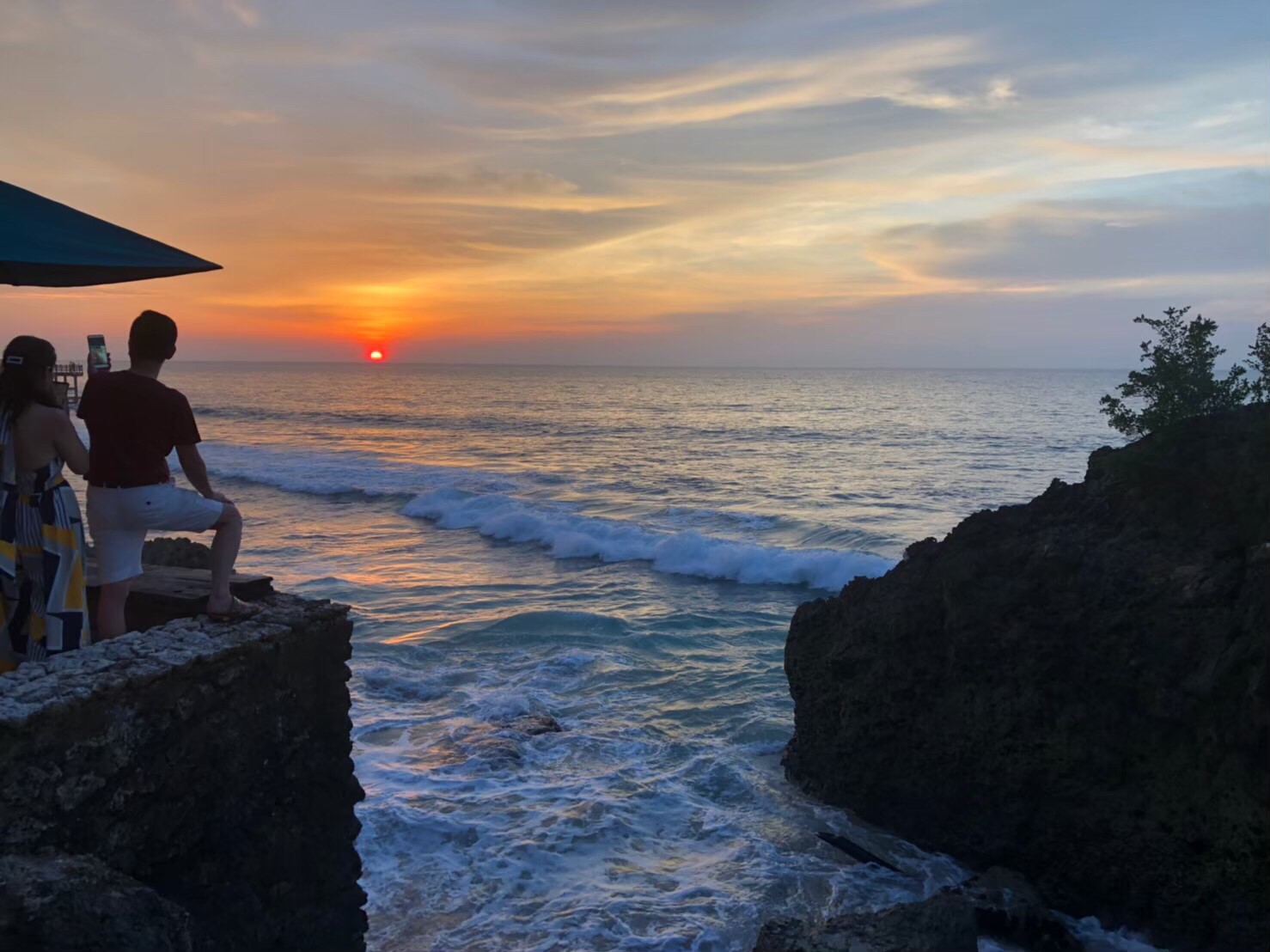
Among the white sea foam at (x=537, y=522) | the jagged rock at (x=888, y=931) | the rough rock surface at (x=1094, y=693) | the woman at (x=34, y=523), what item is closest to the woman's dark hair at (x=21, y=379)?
the woman at (x=34, y=523)

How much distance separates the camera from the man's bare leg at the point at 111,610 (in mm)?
4613

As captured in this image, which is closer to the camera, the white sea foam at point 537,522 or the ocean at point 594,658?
the ocean at point 594,658

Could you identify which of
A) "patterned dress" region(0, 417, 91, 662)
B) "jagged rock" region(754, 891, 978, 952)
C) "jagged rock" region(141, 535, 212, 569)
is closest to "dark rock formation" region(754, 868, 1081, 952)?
"jagged rock" region(754, 891, 978, 952)

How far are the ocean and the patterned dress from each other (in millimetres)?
2862

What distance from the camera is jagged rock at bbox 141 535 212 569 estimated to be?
10.7 m

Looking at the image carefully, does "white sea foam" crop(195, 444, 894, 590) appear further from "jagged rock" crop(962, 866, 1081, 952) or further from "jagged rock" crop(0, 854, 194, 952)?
"jagged rock" crop(0, 854, 194, 952)

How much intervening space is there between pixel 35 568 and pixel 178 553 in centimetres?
670

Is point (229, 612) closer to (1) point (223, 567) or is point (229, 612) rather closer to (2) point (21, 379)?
(1) point (223, 567)

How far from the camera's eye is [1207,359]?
8180 millimetres

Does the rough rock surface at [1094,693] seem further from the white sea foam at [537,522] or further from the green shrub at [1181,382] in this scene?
the white sea foam at [537,522]

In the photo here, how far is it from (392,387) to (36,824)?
110m

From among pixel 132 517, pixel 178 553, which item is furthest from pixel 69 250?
pixel 178 553

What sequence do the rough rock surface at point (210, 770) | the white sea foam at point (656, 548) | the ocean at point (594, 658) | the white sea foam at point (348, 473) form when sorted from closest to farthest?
the rough rock surface at point (210, 770) < the ocean at point (594, 658) < the white sea foam at point (656, 548) < the white sea foam at point (348, 473)

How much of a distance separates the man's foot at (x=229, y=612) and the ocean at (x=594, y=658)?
271 cm
